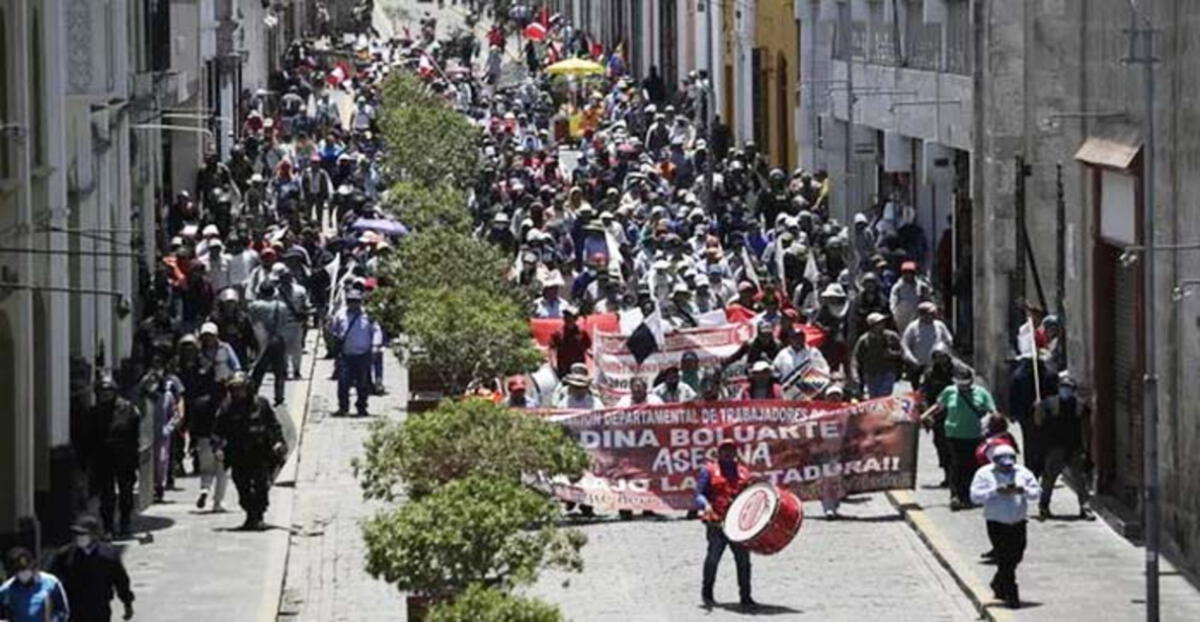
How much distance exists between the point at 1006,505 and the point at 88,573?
6628mm

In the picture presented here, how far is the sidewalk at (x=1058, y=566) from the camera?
26.9m

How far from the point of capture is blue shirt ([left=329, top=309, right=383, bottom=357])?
128ft

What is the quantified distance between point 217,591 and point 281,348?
10772 millimetres

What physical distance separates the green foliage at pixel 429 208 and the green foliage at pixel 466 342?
26.7 feet

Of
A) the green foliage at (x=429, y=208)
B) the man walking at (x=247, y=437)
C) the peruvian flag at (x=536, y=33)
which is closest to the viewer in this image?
the man walking at (x=247, y=437)

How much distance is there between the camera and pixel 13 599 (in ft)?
75.6

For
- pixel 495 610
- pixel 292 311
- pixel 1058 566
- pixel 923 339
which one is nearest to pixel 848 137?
pixel 292 311

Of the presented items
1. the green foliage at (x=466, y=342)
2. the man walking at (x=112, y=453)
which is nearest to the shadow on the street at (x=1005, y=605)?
the man walking at (x=112, y=453)

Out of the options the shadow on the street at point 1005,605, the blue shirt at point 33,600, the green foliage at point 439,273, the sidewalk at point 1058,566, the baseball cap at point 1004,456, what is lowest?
the shadow on the street at point 1005,605

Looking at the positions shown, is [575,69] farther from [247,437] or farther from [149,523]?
[247,437]

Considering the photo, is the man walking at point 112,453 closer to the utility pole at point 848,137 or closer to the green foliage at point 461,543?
the green foliage at point 461,543

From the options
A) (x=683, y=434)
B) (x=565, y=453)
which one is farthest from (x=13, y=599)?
(x=683, y=434)

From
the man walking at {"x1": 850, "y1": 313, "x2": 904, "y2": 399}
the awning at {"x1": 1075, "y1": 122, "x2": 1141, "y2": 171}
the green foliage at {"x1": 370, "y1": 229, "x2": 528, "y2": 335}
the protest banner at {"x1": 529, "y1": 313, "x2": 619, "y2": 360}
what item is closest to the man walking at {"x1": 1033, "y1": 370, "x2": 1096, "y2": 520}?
the awning at {"x1": 1075, "y1": 122, "x2": 1141, "y2": 171}

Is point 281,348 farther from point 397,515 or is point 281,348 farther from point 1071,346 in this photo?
point 397,515
